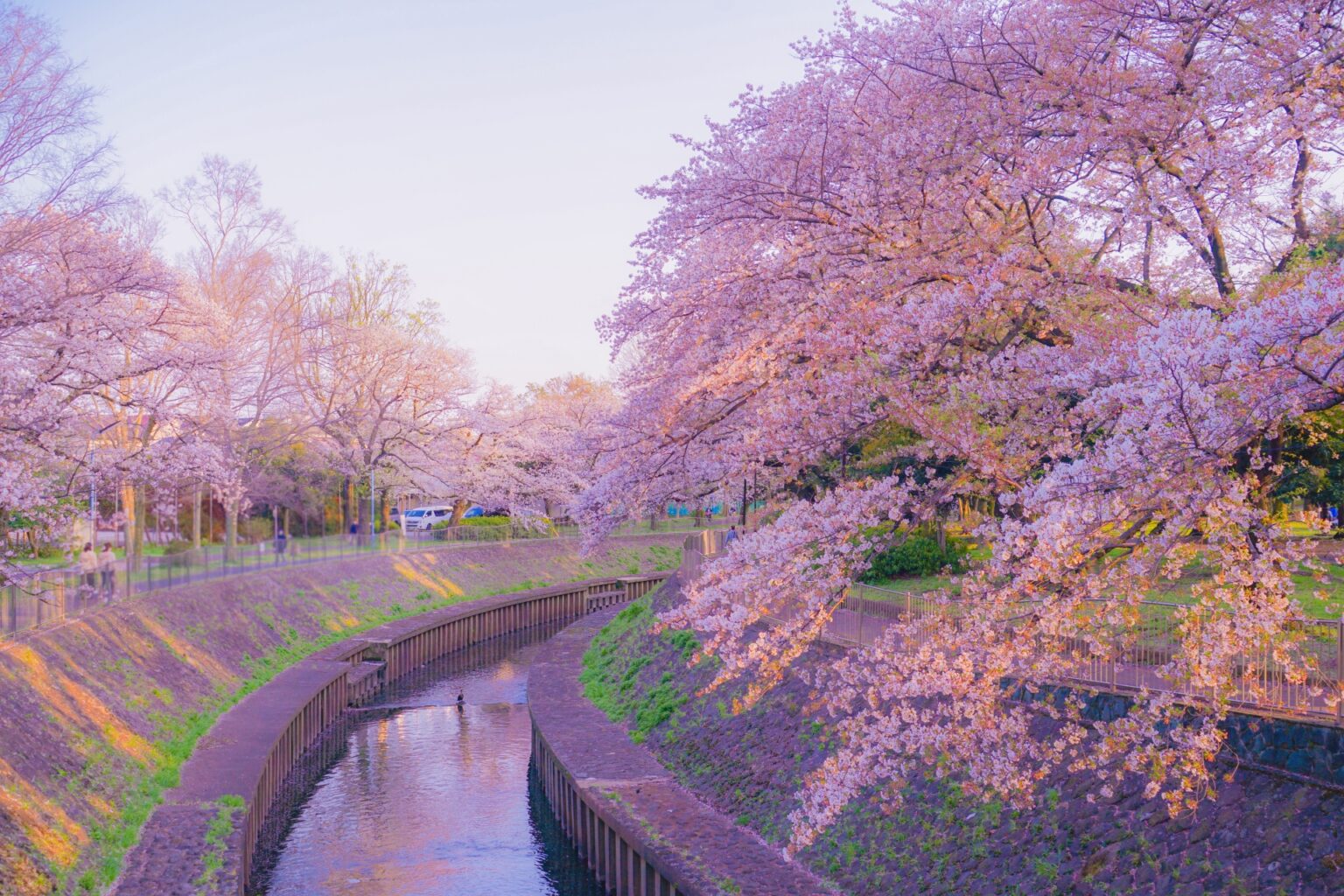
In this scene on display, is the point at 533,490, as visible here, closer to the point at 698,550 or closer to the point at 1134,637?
the point at 698,550

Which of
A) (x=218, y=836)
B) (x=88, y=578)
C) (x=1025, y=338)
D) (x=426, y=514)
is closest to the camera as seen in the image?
(x=1025, y=338)

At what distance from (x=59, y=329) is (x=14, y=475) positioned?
5.07 metres

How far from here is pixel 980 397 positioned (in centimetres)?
1036

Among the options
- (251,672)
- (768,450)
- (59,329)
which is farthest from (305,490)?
(768,450)

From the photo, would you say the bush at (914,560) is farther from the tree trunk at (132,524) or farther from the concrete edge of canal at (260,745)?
the tree trunk at (132,524)

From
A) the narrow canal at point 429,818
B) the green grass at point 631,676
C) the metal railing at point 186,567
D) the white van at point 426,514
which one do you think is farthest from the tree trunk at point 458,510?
the narrow canal at point 429,818

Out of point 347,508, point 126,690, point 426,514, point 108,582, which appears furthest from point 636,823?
point 426,514

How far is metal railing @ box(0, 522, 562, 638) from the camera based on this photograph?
19.5 m

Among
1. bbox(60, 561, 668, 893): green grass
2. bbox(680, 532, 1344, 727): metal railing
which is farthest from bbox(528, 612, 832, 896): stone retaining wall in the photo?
bbox(60, 561, 668, 893): green grass

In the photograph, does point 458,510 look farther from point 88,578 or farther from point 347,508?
point 88,578

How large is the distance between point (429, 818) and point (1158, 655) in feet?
44.5

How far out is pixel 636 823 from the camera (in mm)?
16250

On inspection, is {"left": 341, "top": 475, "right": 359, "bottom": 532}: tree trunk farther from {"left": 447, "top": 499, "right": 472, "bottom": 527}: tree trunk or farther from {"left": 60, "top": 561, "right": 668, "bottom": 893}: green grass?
{"left": 60, "top": 561, "right": 668, "bottom": 893}: green grass

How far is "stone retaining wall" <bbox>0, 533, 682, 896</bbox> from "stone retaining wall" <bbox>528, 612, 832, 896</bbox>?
6.01 meters
